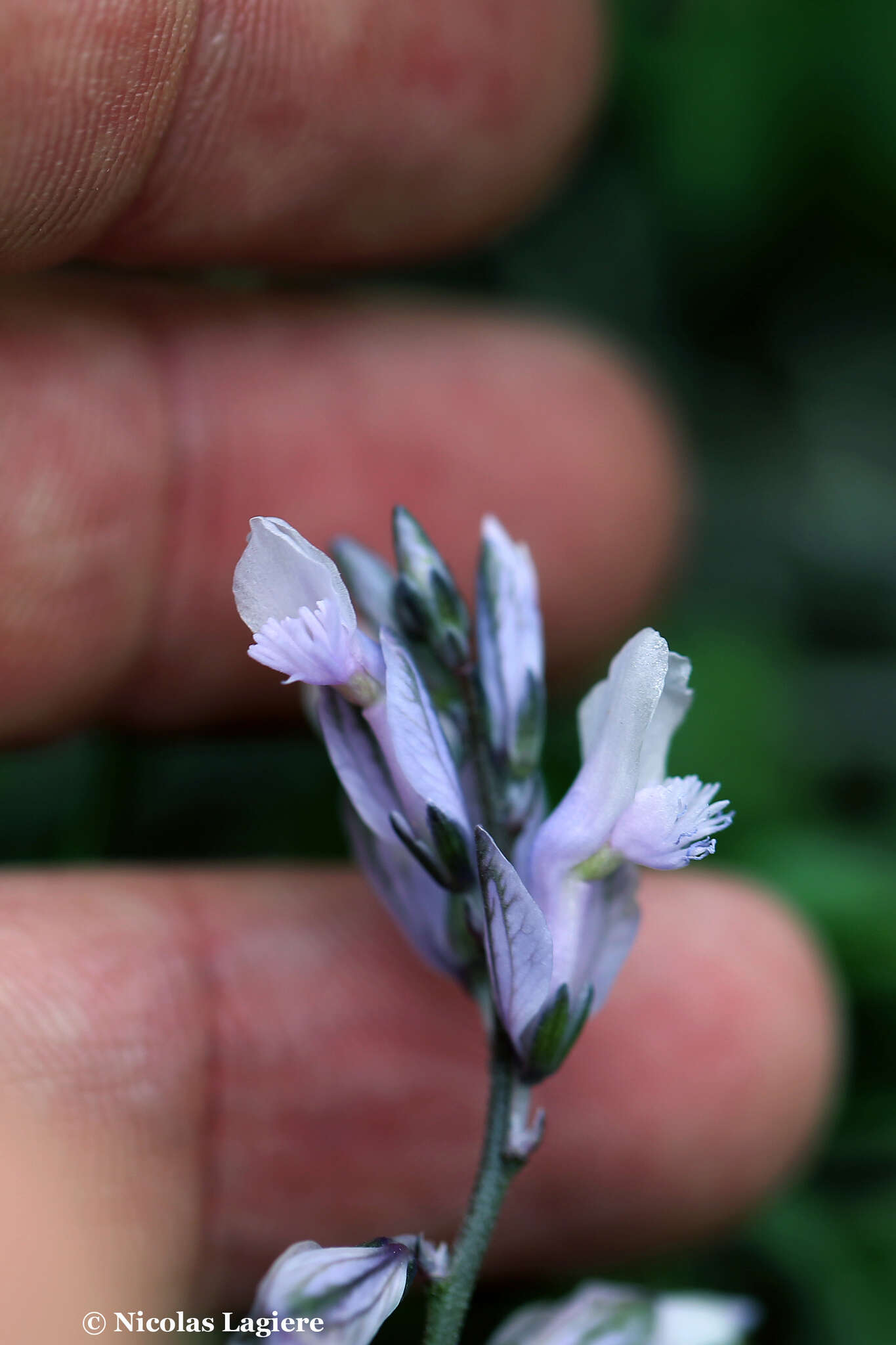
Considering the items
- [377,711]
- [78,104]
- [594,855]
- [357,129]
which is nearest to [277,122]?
[357,129]

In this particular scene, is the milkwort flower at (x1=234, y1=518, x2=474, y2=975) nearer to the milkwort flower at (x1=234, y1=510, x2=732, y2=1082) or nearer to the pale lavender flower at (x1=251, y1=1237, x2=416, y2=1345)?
the milkwort flower at (x1=234, y1=510, x2=732, y2=1082)

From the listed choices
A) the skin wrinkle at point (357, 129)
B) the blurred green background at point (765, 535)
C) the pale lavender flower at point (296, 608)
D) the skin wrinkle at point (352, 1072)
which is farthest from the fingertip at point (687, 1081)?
the skin wrinkle at point (357, 129)

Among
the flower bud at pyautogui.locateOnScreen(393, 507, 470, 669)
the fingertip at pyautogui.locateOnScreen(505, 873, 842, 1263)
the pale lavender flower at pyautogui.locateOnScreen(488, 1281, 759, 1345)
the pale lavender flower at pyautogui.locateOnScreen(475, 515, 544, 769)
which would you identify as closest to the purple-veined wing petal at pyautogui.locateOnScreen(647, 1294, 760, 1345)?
the pale lavender flower at pyautogui.locateOnScreen(488, 1281, 759, 1345)

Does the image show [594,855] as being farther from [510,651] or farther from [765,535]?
[765,535]

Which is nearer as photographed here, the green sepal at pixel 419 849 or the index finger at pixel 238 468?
the green sepal at pixel 419 849

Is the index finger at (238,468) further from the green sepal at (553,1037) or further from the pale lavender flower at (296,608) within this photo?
the green sepal at (553,1037)

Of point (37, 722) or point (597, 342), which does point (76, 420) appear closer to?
point (37, 722)
